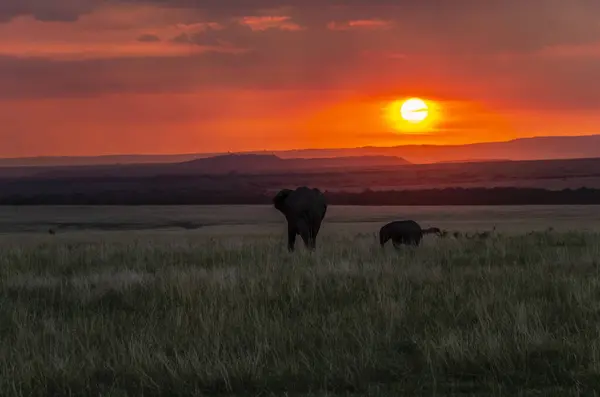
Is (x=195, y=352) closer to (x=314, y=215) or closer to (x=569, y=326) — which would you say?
(x=569, y=326)

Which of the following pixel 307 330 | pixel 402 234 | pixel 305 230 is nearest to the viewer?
pixel 307 330

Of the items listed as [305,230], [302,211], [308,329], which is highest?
[302,211]

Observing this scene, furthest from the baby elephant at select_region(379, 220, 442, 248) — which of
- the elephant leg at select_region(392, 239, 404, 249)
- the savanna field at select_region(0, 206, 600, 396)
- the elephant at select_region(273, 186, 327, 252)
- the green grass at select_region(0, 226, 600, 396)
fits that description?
the green grass at select_region(0, 226, 600, 396)

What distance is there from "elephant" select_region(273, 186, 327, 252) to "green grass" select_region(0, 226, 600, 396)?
8215 millimetres

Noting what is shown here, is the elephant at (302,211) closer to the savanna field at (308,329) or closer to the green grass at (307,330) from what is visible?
the savanna field at (308,329)

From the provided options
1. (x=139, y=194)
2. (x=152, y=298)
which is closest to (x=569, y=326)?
(x=152, y=298)

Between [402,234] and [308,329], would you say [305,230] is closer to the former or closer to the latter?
[402,234]

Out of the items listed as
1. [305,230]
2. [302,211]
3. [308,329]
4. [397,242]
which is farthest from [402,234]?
[308,329]

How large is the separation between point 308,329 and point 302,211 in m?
15.1

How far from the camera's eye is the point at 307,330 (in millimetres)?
9195

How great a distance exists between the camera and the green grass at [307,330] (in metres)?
7.41

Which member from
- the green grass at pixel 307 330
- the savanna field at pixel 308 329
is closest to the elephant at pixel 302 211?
the savanna field at pixel 308 329

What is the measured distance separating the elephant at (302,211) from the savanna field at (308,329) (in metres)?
7.27

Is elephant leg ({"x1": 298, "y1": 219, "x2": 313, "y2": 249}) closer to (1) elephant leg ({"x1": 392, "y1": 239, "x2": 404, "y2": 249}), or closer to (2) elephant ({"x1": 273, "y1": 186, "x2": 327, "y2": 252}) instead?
(2) elephant ({"x1": 273, "y1": 186, "x2": 327, "y2": 252})
